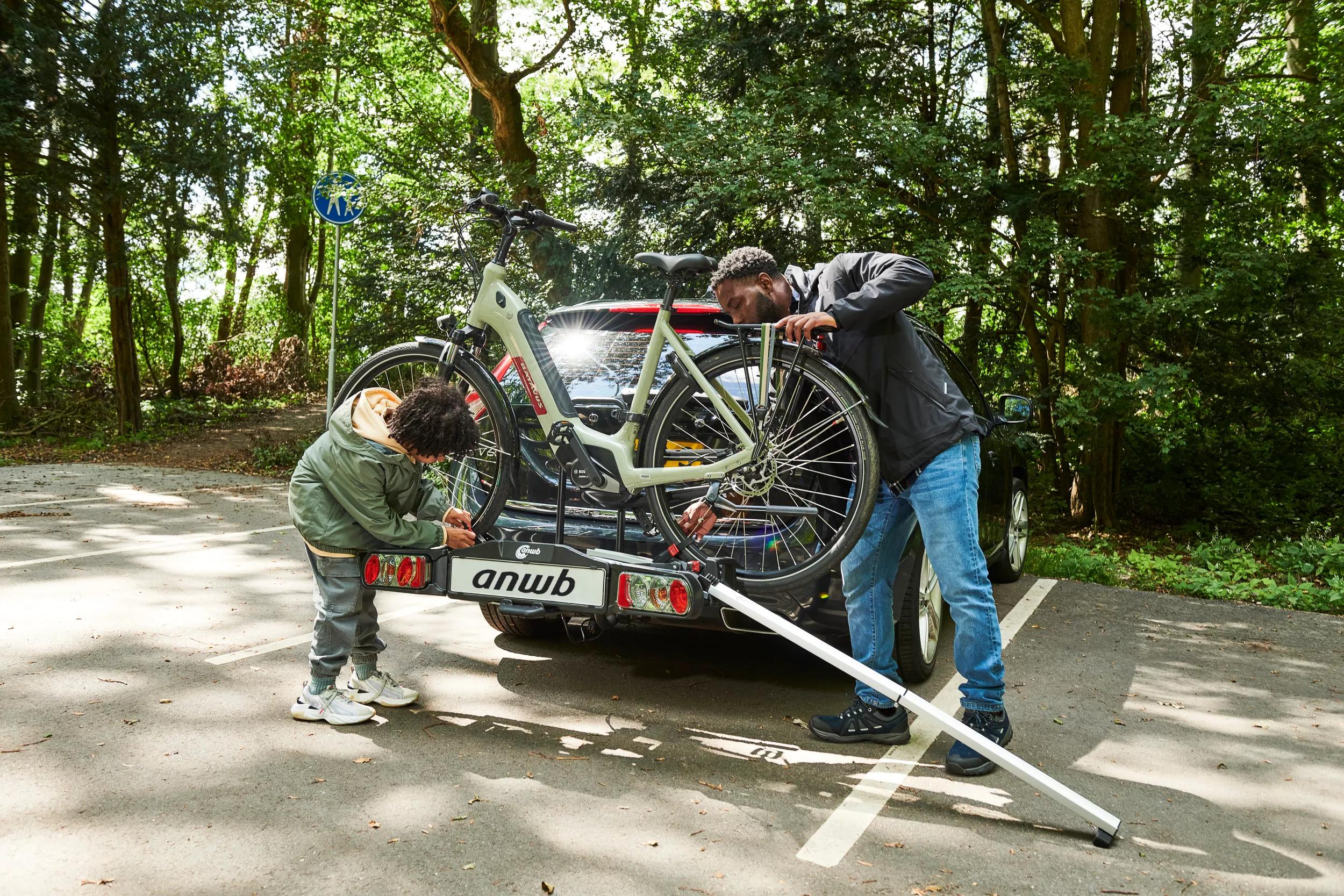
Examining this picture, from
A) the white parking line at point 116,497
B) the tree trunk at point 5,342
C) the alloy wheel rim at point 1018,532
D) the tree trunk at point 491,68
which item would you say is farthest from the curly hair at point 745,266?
the tree trunk at point 5,342

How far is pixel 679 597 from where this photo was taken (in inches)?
137

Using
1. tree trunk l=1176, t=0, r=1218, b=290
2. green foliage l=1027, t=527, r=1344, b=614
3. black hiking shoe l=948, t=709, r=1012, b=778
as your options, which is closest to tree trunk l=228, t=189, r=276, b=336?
tree trunk l=1176, t=0, r=1218, b=290

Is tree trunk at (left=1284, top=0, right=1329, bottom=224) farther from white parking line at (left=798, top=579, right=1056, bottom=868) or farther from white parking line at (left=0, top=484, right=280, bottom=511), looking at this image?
white parking line at (left=0, top=484, right=280, bottom=511)

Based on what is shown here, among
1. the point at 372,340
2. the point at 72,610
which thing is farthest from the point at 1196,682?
the point at 372,340

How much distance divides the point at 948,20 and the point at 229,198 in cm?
1029

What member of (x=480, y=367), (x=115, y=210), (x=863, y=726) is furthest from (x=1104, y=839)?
(x=115, y=210)

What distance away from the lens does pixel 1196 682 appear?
4879 mm

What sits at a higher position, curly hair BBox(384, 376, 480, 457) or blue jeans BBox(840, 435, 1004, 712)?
curly hair BBox(384, 376, 480, 457)

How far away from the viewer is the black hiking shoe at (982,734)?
3.54 m

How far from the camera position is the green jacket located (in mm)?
3631

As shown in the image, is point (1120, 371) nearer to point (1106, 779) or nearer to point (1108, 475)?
point (1108, 475)

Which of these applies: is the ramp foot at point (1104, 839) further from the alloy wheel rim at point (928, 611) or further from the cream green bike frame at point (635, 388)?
the cream green bike frame at point (635, 388)

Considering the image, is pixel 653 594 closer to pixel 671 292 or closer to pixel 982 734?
pixel 671 292

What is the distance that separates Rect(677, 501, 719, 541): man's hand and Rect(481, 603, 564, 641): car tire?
1.48 meters
